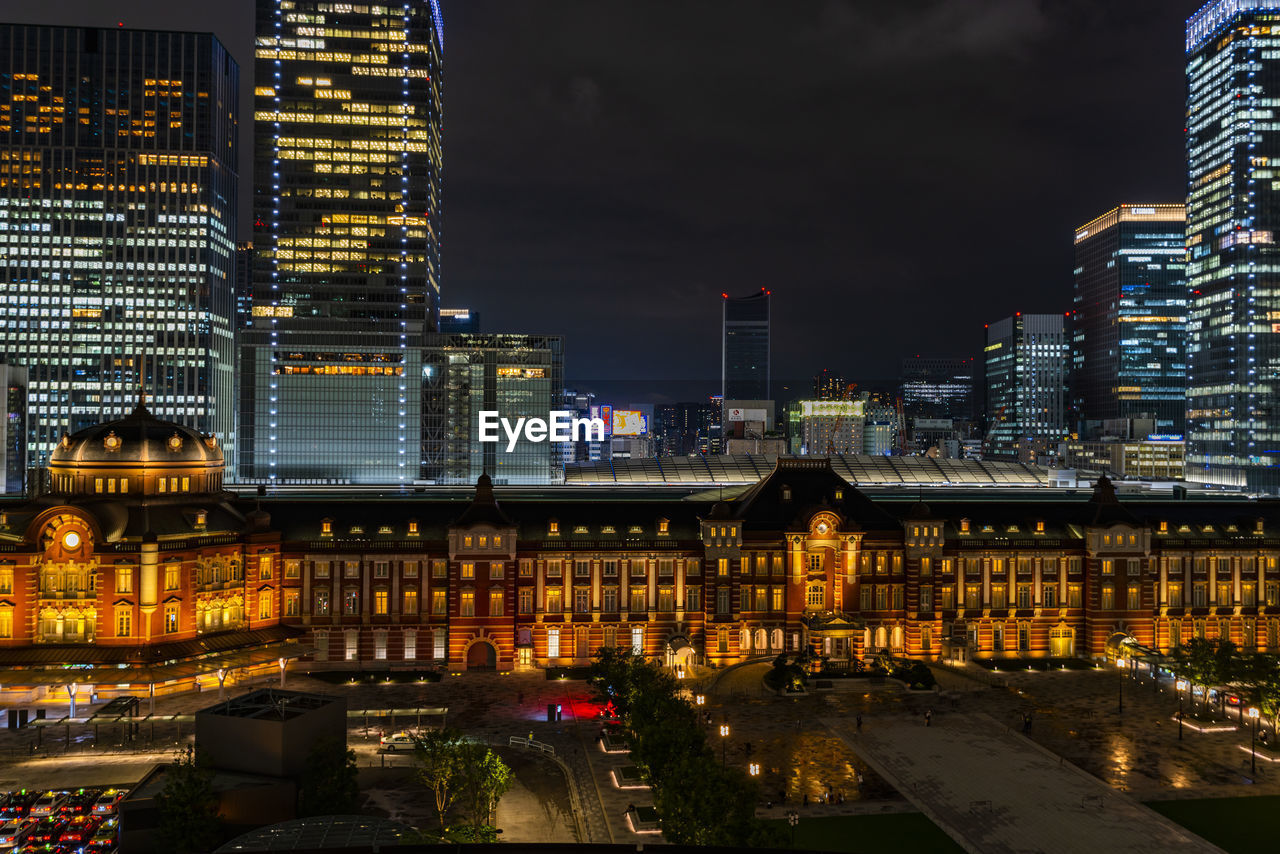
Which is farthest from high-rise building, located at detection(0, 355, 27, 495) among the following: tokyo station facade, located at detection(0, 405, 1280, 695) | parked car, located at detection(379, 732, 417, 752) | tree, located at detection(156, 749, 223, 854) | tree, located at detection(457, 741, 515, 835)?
tree, located at detection(457, 741, 515, 835)

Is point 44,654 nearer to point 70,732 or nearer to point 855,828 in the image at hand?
point 70,732

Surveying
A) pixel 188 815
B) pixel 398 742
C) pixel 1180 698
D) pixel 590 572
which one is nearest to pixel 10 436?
pixel 590 572

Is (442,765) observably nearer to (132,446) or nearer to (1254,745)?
(132,446)

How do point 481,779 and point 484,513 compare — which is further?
point 484,513

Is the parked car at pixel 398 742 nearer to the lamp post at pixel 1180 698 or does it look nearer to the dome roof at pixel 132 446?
the dome roof at pixel 132 446

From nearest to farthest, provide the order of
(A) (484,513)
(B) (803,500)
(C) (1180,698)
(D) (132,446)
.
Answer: (C) (1180,698), (D) (132,446), (A) (484,513), (B) (803,500)

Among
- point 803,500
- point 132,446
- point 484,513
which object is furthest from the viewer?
point 803,500

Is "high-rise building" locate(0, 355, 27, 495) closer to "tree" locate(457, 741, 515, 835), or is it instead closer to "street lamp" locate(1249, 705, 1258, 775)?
"tree" locate(457, 741, 515, 835)
